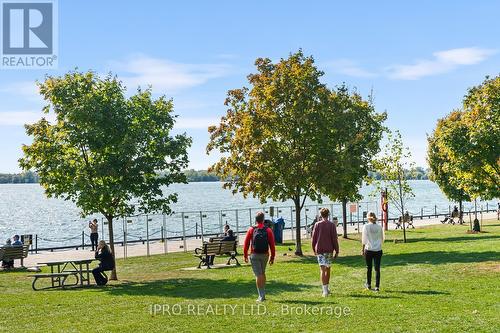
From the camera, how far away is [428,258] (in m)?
21.5

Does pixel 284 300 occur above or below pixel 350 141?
below

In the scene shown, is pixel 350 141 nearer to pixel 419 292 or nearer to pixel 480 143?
pixel 480 143

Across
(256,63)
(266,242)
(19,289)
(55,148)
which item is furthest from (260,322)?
(256,63)

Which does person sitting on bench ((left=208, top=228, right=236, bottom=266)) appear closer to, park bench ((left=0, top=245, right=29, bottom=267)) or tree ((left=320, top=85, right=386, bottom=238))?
tree ((left=320, top=85, right=386, bottom=238))

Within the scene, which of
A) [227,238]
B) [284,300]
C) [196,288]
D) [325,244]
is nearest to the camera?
[284,300]

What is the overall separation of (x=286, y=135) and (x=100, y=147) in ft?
28.1

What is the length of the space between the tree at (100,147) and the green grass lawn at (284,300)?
114 inches

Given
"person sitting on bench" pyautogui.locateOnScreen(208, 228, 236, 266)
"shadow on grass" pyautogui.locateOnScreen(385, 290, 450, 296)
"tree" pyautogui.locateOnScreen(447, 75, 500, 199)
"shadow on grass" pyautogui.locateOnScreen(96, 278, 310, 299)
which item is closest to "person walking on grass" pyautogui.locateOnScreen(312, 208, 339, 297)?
"shadow on grass" pyautogui.locateOnScreen(385, 290, 450, 296)

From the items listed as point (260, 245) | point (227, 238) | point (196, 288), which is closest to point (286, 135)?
point (227, 238)

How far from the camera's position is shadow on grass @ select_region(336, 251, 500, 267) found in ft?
66.4

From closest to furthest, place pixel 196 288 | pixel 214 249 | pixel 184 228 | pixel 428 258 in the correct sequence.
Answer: pixel 196 288 < pixel 428 258 < pixel 214 249 < pixel 184 228

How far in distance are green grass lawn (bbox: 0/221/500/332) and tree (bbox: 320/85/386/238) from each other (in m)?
5.05

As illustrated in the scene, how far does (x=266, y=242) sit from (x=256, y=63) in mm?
14783

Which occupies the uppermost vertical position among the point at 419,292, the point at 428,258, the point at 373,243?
the point at 373,243
